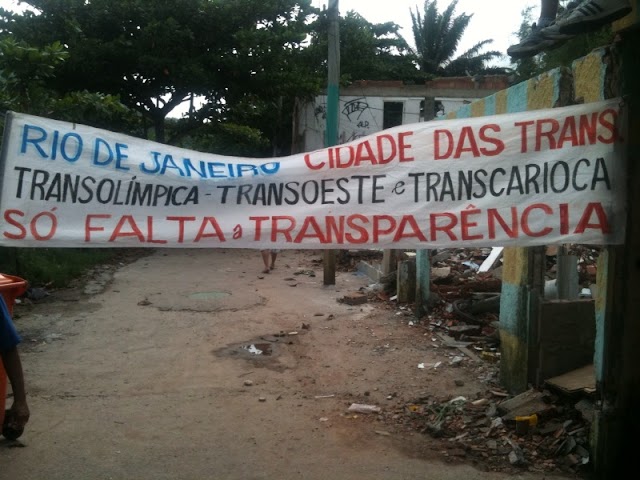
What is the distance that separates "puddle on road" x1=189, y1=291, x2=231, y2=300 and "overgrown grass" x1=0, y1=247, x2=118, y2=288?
2.53m

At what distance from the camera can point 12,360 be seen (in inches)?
138

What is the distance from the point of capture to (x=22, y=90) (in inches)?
352

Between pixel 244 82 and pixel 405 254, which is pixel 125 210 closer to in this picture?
pixel 405 254

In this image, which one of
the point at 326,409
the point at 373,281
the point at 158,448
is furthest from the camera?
the point at 373,281

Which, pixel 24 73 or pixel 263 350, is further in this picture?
pixel 24 73

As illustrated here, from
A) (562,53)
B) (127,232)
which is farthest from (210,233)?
(562,53)

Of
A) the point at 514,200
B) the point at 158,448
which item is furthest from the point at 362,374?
the point at 514,200

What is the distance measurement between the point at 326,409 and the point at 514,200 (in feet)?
8.81

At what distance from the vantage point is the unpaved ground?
3992 millimetres

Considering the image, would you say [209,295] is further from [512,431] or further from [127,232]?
[127,232]

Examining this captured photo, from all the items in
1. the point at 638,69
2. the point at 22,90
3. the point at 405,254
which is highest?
the point at 22,90

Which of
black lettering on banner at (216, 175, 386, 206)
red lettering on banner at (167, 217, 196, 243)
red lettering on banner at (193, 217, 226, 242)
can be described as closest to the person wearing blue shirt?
red lettering on banner at (167, 217, 196, 243)

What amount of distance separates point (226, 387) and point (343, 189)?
2992 millimetres

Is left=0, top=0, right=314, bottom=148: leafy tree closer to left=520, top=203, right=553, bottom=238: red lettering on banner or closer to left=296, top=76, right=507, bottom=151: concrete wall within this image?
left=296, top=76, right=507, bottom=151: concrete wall
